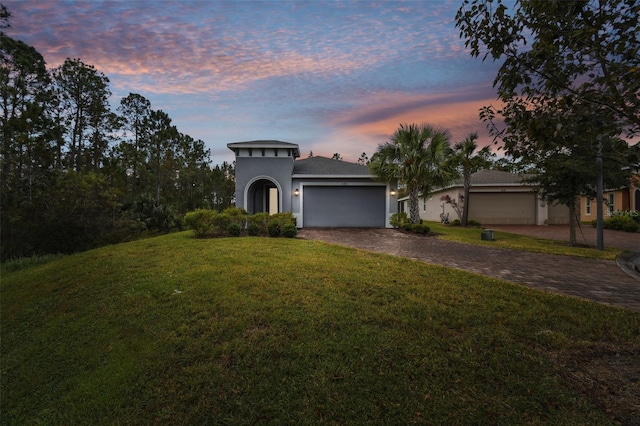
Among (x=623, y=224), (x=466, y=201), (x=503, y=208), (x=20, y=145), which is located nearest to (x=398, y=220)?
(x=466, y=201)

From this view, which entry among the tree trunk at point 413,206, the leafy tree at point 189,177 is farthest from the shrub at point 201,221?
the leafy tree at point 189,177

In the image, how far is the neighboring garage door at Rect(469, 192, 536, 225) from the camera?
21.7 meters

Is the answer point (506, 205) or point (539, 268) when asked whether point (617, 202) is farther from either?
point (539, 268)

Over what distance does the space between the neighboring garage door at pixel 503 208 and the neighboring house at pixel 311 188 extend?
33.0 feet

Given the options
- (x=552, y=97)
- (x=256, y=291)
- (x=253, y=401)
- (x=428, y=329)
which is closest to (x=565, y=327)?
(x=428, y=329)

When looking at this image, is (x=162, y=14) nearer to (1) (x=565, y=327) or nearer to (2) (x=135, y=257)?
(2) (x=135, y=257)

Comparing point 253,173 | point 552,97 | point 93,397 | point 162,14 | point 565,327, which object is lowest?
point 93,397

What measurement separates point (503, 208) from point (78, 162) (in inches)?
1398

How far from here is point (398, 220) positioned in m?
15.7

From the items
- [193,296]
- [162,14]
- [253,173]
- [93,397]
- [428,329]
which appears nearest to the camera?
[93,397]

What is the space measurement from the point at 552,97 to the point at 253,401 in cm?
438

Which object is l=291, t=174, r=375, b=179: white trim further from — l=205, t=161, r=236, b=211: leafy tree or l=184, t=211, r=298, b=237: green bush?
l=205, t=161, r=236, b=211: leafy tree

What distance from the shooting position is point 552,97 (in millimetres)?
3072

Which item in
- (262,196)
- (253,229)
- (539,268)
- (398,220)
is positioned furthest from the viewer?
(262,196)
